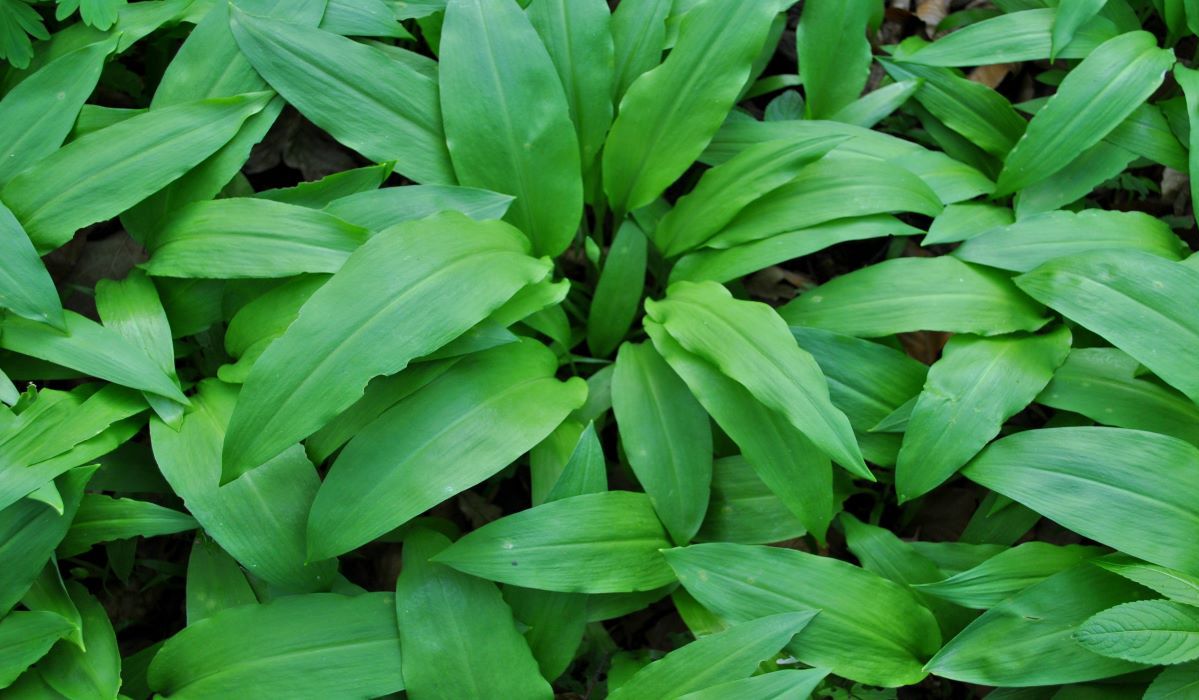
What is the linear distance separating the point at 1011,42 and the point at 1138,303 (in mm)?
822

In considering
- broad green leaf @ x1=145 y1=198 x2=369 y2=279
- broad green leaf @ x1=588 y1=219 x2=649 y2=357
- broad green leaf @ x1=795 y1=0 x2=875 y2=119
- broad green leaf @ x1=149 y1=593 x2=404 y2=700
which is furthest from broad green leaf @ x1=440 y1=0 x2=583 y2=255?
broad green leaf @ x1=149 y1=593 x2=404 y2=700

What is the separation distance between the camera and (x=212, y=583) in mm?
1826

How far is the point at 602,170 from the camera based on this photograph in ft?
7.15

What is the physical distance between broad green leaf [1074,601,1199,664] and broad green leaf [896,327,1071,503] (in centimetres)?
37

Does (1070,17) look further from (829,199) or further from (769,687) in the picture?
(769,687)

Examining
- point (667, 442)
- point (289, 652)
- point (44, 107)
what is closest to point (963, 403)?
point (667, 442)

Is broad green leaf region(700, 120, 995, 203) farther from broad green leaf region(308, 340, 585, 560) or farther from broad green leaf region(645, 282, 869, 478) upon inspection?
broad green leaf region(308, 340, 585, 560)

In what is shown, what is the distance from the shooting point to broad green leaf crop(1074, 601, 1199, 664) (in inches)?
60.8

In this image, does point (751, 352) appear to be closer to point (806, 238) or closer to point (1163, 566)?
point (806, 238)

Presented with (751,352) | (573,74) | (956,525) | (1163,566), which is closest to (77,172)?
(573,74)

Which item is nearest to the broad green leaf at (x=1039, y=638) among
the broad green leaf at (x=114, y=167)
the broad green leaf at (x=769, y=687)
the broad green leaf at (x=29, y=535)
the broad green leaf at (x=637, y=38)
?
the broad green leaf at (x=769, y=687)

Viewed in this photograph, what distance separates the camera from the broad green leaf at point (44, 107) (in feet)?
6.27

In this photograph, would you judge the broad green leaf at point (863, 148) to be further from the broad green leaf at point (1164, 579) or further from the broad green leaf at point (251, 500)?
the broad green leaf at point (251, 500)

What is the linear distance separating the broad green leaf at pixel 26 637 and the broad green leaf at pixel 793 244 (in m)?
1.42
